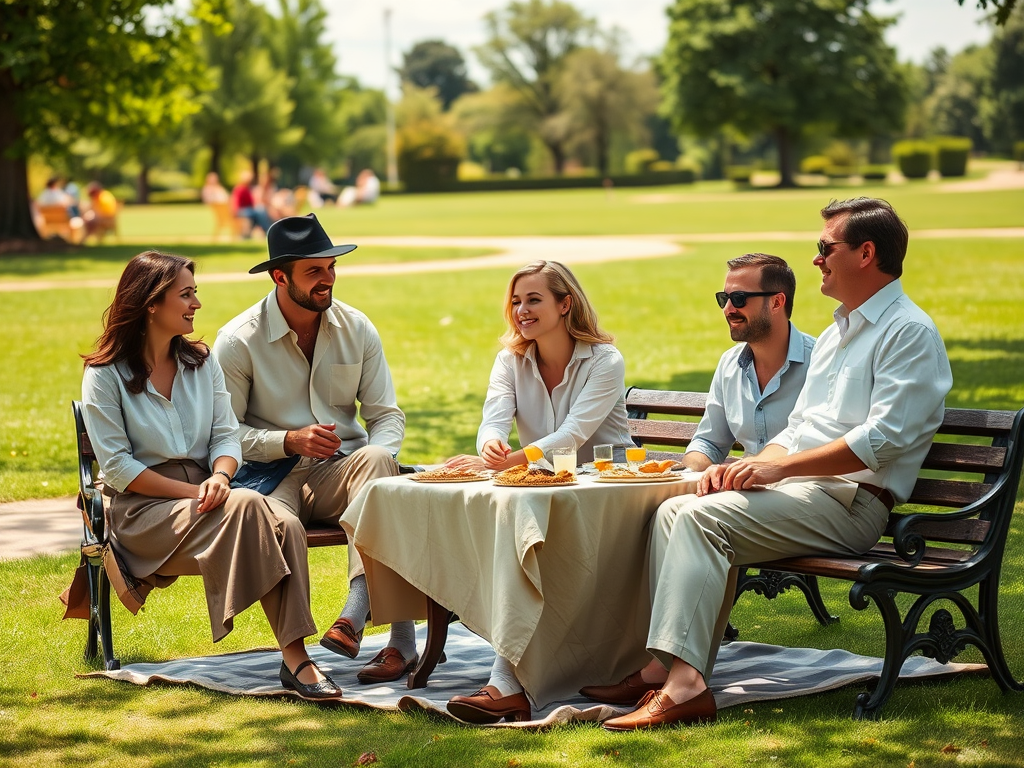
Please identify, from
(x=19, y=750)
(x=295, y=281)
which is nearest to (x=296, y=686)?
(x=19, y=750)

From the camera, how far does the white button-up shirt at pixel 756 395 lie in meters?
5.40

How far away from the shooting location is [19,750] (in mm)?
4316

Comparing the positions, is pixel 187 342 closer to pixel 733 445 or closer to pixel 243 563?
pixel 243 563

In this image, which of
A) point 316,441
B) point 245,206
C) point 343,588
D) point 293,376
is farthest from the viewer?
point 245,206

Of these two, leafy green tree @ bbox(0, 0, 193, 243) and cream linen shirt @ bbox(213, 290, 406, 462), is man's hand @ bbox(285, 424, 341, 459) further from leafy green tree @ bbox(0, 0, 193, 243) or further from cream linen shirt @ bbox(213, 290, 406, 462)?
leafy green tree @ bbox(0, 0, 193, 243)

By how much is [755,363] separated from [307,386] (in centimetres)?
197

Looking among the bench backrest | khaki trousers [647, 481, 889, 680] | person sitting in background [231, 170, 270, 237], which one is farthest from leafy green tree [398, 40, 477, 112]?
khaki trousers [647, 481, 889, 680]

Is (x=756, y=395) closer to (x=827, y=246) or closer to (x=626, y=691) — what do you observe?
(x=827, y=246)

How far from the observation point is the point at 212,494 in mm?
4965

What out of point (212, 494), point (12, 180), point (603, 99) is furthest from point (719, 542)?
point (603, 99)

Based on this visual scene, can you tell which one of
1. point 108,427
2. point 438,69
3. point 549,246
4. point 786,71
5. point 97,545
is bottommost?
point 97,545

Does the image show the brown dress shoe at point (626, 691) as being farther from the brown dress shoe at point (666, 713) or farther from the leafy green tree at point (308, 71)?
the leafy green tree at point (308, 71)

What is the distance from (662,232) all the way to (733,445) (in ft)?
106

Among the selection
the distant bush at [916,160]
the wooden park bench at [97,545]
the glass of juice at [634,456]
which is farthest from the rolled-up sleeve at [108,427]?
the distant bush at [916,160]
